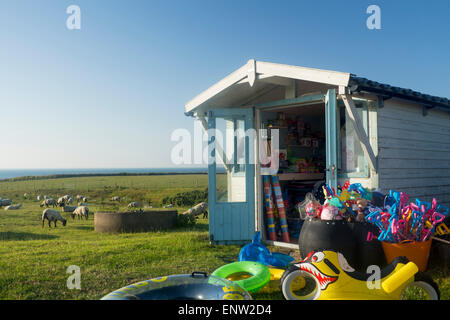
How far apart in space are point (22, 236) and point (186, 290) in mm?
7962

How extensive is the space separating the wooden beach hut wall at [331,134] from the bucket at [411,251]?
1.17 m

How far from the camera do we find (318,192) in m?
6.35

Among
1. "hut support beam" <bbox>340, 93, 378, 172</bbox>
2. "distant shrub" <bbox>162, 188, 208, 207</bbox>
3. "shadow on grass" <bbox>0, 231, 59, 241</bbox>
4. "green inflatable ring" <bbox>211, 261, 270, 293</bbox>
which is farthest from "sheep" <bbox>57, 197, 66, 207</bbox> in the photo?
"hut support beam" <bbox>340, 93, 378, 172</bbox>

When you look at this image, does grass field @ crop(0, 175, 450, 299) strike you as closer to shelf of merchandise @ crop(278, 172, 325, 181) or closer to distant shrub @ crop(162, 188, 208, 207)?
shelf of merchandise @ crop(278, 172, 325, 181)

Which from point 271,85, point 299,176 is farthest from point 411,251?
point 271,85

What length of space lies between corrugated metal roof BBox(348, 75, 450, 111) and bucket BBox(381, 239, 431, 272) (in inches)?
77.9

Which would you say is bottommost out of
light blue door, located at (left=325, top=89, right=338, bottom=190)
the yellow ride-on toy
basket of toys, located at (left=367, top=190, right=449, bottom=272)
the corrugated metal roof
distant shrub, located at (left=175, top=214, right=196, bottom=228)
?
distant shrub, located at (left=175, top=214, right=196, bottom=228)

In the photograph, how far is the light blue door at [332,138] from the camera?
5.25 metres

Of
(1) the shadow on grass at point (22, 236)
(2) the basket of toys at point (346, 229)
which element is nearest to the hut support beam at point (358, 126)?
(2) the basket of toys at point (346, 229)

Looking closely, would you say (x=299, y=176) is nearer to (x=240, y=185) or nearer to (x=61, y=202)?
(x=240, y=185)

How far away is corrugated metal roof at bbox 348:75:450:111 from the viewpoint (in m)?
4.63

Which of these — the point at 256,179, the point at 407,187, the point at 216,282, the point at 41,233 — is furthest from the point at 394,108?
the point at 41,233

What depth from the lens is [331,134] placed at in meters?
5.31
